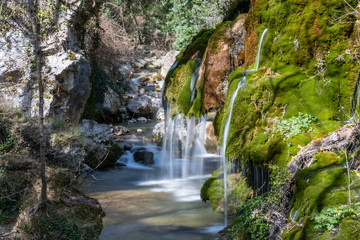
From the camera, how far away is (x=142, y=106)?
22.8 m

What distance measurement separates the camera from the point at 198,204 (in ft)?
29.3

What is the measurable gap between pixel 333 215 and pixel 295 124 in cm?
196

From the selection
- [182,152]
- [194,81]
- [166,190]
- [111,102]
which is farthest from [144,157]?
[111,102]

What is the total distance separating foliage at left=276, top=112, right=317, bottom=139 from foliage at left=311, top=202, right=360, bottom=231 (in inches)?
67.6

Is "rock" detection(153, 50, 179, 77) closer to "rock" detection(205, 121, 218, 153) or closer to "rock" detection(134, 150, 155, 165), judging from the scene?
"rock" detection(205, 121, 218, 153)

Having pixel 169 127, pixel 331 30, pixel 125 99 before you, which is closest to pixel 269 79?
pixel 331 30

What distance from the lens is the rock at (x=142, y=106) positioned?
22627 millimetres

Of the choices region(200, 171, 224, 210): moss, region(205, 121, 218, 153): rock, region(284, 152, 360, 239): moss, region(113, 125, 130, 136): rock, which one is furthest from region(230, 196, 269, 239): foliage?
region(113, 125, 130, 136): rock

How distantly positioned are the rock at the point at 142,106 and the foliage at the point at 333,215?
63.2 feet

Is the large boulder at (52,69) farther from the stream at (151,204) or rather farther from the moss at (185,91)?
the moss at (185,91)

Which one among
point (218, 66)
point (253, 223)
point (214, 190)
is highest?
point (218, 66)

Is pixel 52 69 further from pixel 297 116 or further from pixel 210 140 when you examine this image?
pixel 297 116

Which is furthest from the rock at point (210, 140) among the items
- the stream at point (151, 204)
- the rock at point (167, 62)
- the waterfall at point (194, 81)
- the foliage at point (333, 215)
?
the rock at point (167, 62)

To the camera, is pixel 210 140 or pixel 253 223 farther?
pixel 210 140
